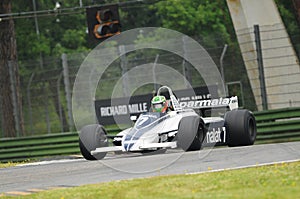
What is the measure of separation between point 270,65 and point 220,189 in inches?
458

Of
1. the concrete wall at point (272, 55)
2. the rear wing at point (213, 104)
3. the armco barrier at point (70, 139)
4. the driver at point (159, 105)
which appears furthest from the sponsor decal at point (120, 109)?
the driver at point (159, 105)

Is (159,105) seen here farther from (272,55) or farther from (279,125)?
(272,55)

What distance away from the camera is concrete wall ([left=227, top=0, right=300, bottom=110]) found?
66.1 feet

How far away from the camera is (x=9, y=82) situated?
2319 centimetres

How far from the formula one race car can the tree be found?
7969mm

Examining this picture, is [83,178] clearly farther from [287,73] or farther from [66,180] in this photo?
[287,73]

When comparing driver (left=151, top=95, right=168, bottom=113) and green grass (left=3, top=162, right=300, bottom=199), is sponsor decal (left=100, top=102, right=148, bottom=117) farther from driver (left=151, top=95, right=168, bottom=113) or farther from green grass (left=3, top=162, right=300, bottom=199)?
green grass (left=3, top=162, right=300, bottom=199)

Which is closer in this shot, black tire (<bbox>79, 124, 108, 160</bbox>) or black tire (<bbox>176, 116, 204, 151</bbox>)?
black tire (<bbox>176, 116, 204, 151</bbox>)

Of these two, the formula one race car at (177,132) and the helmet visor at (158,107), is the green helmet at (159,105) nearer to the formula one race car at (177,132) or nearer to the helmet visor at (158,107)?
the helmet visor at (158,107)

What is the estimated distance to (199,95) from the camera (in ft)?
69.6

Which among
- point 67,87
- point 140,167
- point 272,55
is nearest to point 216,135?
point 140,167

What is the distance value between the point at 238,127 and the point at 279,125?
159 inches

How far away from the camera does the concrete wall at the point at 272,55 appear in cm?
2016

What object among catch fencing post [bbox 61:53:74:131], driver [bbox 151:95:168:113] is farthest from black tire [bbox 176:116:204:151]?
catch fencing post [bbox 61:53:74:131]
